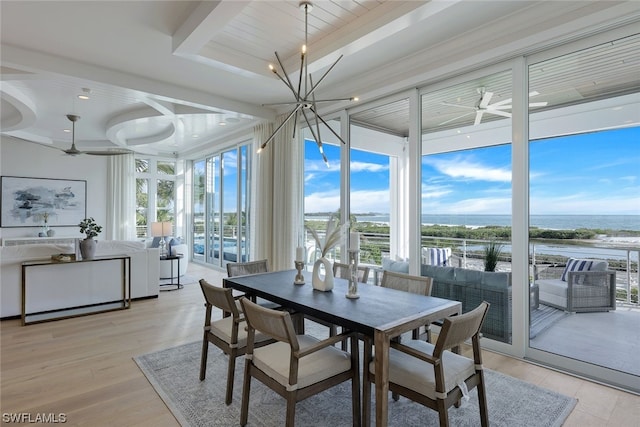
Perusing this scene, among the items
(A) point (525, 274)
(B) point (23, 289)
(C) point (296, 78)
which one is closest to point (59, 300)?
(B) point (23, 289)

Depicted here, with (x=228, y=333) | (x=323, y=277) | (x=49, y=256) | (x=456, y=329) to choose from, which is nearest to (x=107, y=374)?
(x=228, y=333)

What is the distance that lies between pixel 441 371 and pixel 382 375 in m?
0.30

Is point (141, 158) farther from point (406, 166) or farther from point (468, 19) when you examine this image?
point (468, 19)

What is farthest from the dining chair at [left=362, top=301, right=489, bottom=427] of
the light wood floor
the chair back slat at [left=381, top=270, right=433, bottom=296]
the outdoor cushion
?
the outdoor cushion

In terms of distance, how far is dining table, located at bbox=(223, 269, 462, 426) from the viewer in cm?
179

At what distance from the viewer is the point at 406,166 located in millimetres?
4113

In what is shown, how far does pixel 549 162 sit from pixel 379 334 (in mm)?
2423

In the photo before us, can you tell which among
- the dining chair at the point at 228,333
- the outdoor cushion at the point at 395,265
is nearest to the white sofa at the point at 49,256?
the dining chair at the point at 228,333

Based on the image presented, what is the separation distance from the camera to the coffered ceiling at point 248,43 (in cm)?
277

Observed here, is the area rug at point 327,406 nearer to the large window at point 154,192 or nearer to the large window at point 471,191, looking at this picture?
the large window at point 471,191

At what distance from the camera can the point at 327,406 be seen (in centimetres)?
235

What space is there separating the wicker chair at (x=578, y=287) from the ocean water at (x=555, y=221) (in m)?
0.32

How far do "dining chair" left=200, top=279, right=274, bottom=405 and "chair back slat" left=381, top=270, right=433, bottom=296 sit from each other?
45.4 inches

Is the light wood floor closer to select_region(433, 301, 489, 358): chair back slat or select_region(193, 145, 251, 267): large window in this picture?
select_region(433, 301, 489, 358): chair back slat
